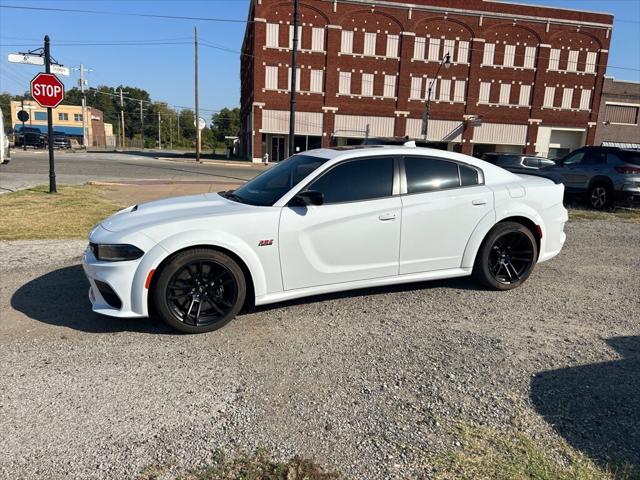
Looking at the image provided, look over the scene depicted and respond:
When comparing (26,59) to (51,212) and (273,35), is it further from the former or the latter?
(273,35)

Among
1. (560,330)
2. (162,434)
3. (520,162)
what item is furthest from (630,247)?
(162,434)

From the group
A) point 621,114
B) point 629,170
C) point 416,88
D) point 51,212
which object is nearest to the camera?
point 51,212

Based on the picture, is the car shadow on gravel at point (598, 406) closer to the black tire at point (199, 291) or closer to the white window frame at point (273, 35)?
the black tire at point (199, 291)

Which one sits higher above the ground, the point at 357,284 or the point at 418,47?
the point at 418,47

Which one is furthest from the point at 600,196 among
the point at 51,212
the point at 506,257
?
the point at 51,212

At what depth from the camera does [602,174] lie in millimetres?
12016

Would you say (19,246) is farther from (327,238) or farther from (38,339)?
(327,238)

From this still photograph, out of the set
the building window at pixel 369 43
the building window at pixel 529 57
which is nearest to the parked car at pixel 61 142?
the building window at pixel 369 43

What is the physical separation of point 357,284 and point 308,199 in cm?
99

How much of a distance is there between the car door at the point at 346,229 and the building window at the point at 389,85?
128ft

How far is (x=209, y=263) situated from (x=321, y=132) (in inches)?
1519

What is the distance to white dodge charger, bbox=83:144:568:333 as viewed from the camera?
400 cm

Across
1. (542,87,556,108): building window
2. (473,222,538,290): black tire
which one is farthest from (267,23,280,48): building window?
(473,222,538,290): black tire

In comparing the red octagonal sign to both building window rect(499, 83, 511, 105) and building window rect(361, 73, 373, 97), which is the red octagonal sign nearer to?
building window rect(361, 73, 373, 97)
